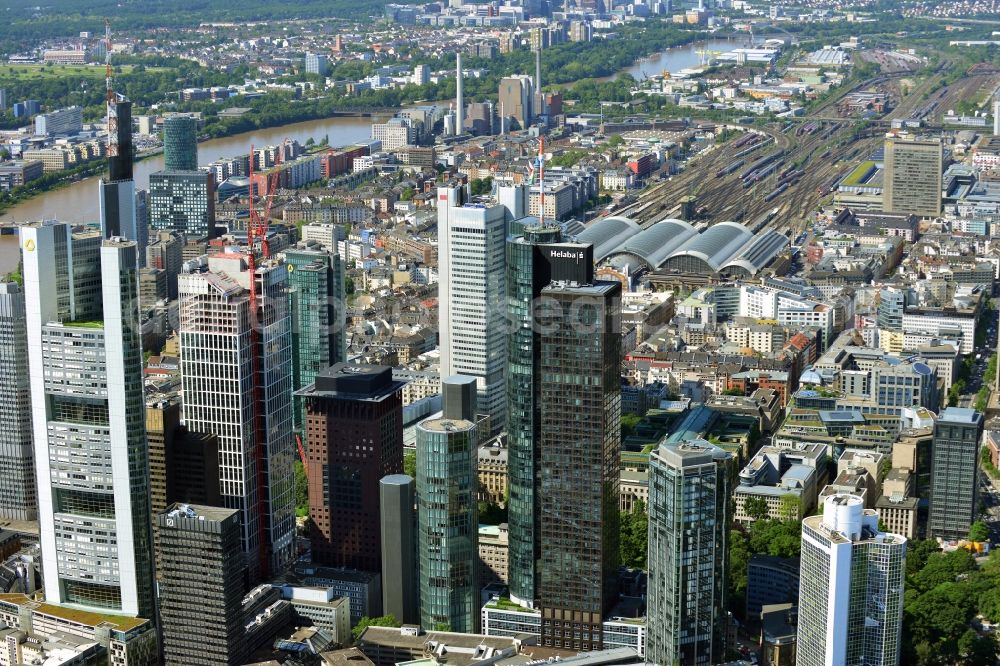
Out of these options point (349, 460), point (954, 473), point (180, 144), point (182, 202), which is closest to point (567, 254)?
point (349, 460)

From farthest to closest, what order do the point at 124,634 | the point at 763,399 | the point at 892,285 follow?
the point at 892,285
the point at 763,399
the point at 124,634

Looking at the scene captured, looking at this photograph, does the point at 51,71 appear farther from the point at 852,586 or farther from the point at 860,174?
the point at 852,586

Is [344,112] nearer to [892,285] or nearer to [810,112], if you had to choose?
[810,112]

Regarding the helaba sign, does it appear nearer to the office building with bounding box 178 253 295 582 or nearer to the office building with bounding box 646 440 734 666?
the office building with bounding box 646 440 734 666

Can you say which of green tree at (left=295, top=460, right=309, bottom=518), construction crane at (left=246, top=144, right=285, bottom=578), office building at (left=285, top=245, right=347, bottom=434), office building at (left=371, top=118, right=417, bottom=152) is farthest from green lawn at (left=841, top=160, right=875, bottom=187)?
construction crane at (left=246, top=144, right=285, bottom=578)

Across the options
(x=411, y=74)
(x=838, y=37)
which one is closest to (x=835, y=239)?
(x=411, y=74)
